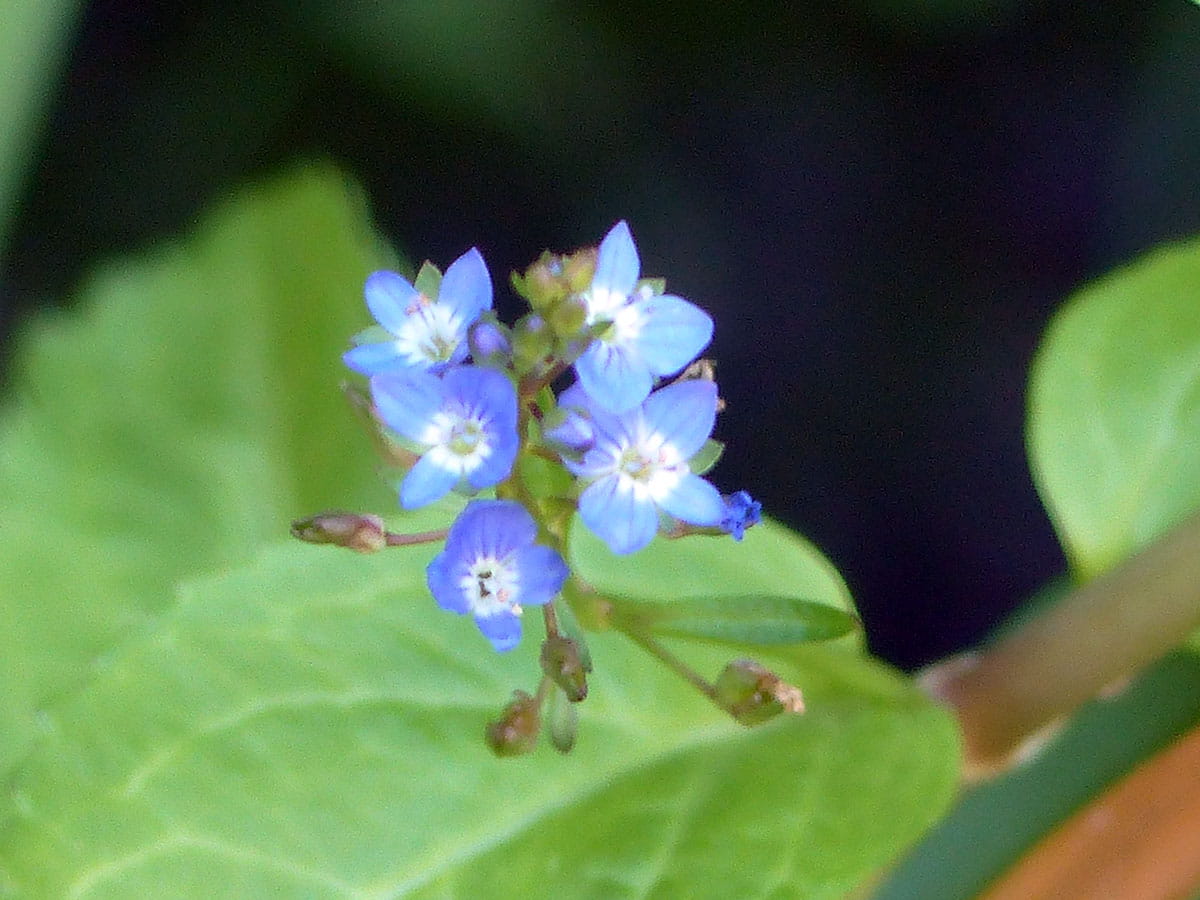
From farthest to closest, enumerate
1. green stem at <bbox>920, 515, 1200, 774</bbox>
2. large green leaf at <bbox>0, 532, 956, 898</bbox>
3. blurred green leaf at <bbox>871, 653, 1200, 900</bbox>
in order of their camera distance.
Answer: blurred green leaf at <bbox>871, 653, 1200, 900</bbox> < green stem at <bbox>920, 515, 1200, 774</bbox> < large green leaf at <bbox>0, 532, 956, 898</bbox>

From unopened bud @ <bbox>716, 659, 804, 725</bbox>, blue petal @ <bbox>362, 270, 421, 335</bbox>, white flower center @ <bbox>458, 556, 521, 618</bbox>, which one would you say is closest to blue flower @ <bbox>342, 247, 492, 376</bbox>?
→ blue petal @ <bbox>362, 270, 421, 335</bbox>

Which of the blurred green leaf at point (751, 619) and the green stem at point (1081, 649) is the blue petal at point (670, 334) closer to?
the blurred green leaf at point (751, 619)

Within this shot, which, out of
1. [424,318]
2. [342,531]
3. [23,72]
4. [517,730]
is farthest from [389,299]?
[23,72]

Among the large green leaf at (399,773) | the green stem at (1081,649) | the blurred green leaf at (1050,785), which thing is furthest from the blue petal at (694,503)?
the blurred green leaf at (1050,785)

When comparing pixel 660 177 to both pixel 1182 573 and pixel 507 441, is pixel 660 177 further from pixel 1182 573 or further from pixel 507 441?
pixel 507 441

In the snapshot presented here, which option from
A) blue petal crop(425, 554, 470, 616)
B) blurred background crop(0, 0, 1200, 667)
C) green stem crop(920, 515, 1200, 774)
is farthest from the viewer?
blurred background crop(0, 0, 1200, 667)

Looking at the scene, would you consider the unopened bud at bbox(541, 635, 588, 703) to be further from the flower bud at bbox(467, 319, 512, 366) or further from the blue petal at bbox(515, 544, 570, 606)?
the flower bud at bbox(467, 319, 512, 366)

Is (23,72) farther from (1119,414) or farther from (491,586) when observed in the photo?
(1119,414)

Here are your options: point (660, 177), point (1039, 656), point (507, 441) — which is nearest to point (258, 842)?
point (507, 441)
